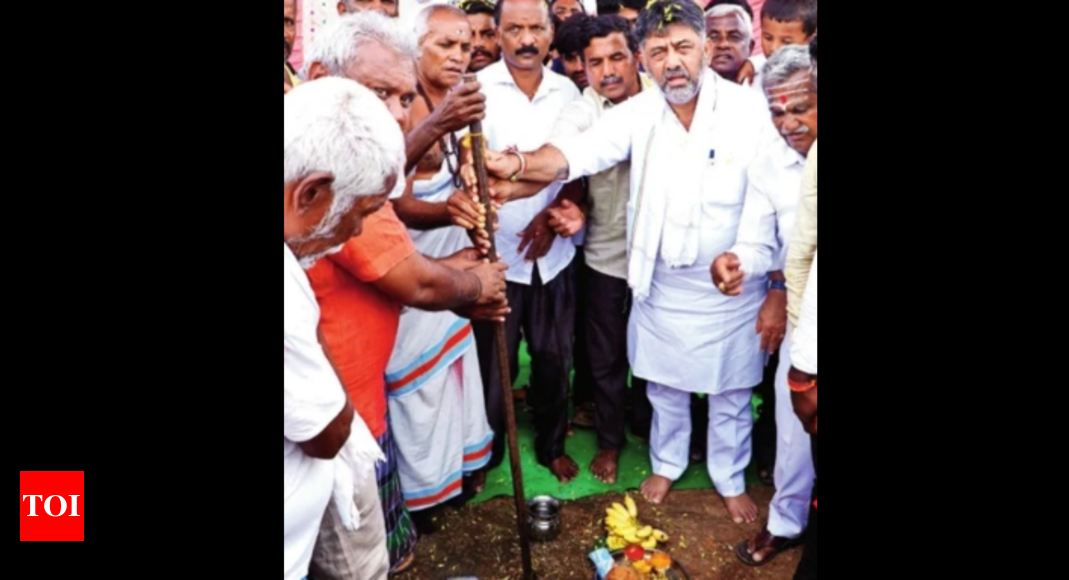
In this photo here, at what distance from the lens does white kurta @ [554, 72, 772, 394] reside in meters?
3.77

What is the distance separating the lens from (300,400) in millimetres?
2006

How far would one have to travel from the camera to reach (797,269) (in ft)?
10.0

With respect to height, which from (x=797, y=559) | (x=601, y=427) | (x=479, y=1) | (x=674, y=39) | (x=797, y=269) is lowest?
(x=797, y=559)

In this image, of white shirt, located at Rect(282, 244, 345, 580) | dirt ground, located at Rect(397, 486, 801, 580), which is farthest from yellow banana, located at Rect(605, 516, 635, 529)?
white shirt, located at Rect(282, 244, 345, 580)

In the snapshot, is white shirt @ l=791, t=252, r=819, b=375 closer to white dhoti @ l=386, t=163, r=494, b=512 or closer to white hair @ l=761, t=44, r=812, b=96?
white hair @ l=761, t=44, r=812, b=96

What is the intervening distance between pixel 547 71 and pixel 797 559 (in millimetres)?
2776

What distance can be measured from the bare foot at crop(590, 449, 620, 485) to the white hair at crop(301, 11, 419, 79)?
2.43 metres

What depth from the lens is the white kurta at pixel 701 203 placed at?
12.4 ft

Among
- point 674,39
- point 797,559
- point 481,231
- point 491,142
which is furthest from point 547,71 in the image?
point 797,559

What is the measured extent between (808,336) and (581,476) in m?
2.22

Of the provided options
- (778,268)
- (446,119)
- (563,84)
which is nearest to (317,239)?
(446,119)

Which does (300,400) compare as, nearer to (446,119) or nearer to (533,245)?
(446,119)

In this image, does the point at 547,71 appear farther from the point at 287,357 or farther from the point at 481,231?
the point at 287,357

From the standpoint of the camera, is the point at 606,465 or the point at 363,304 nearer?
the point at 363,304
